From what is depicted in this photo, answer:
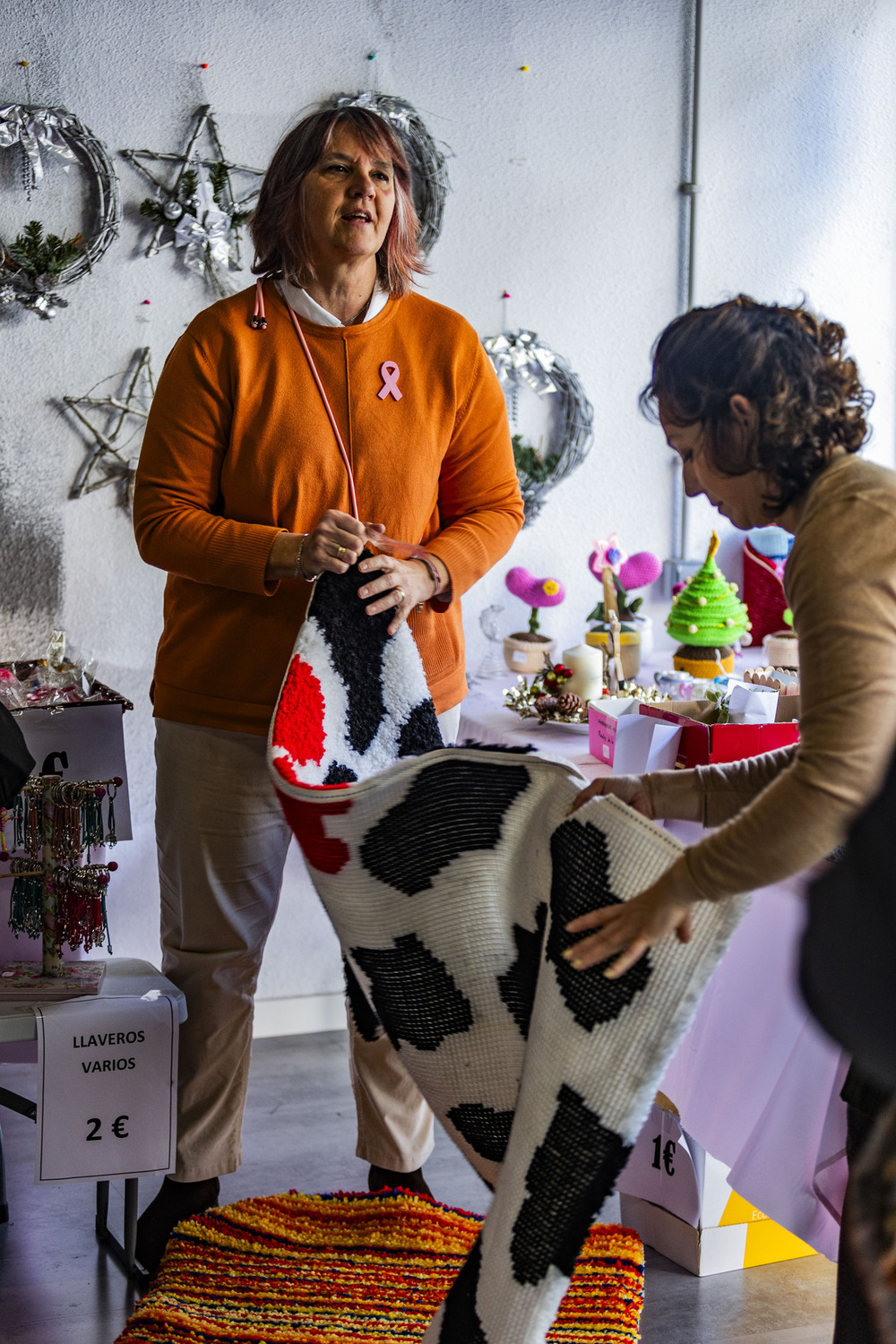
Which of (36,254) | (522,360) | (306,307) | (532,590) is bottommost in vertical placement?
(532,590)

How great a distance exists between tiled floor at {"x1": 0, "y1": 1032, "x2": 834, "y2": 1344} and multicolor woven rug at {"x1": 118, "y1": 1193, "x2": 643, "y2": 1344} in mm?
74

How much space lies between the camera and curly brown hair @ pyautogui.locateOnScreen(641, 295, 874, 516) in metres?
1.05

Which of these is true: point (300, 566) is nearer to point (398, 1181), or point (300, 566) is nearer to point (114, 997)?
point (114, 997)

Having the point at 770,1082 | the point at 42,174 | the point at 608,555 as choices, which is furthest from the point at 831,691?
the point at 42,174

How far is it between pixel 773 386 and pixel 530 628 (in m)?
1.73

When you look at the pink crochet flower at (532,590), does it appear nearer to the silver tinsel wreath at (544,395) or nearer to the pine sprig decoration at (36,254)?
the silver tinsel wreath at (544,395)

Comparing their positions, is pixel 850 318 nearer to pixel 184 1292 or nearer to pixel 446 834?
pixel 446 834

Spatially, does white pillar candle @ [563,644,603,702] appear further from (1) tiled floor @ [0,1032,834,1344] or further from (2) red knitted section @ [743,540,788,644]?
(1) tiled floor @ [0,1032,834,1344]

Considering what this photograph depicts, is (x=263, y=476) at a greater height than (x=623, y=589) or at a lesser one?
greater

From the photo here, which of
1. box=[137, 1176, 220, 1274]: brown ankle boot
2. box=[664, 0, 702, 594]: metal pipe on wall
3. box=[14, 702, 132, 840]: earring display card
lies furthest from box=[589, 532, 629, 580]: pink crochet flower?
box=[137, 1176, 220, 1274]: brown ankle boot

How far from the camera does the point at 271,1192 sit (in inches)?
82.7

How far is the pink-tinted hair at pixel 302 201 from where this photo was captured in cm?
175

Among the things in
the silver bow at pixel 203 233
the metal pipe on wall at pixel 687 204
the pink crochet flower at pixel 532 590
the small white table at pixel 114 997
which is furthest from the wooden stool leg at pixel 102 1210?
the metal pipe on wall at pixel 687 204

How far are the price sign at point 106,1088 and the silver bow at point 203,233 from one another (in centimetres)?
156
